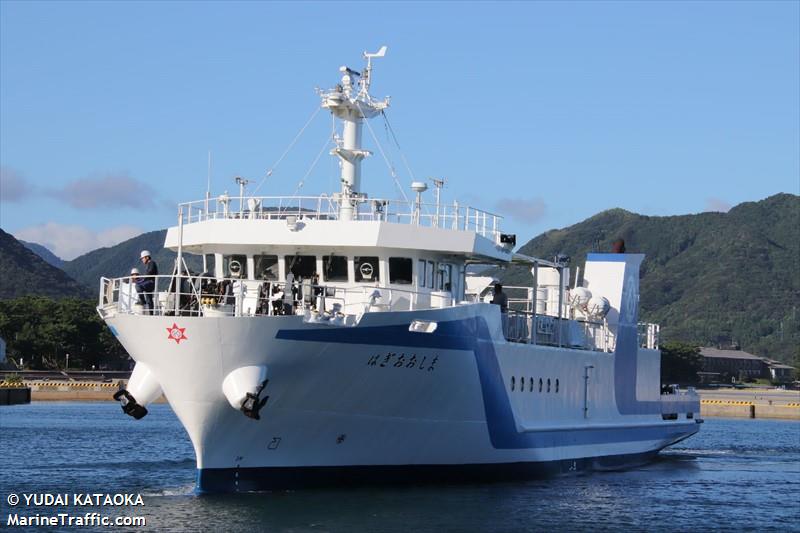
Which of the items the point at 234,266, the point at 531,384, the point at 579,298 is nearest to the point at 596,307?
the point at 579,298

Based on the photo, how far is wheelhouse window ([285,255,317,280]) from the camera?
27.7 m

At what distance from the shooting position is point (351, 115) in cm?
3072

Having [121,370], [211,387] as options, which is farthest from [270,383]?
[121,370]

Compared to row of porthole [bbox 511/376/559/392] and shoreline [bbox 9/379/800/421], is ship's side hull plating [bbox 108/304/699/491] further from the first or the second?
shoreline [bbox 9/379/800/421]

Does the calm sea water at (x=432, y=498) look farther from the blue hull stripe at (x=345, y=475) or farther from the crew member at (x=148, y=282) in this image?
the crew member at (x=148, y=282)

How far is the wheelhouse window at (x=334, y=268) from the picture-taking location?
27656mm

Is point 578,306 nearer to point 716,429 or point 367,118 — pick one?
point 367,118

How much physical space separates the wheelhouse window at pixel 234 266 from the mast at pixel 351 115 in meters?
3.04

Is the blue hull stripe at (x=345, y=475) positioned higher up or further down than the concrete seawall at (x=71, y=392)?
further down

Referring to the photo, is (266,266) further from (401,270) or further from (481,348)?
(481,348)

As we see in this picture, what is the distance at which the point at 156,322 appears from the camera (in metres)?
24.0

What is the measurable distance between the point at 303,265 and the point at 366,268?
1457mm

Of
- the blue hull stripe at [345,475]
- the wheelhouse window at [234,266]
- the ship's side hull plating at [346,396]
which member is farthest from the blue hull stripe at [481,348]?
the wheelhouse window at [234,266]

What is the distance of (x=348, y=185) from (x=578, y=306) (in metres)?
9.24
